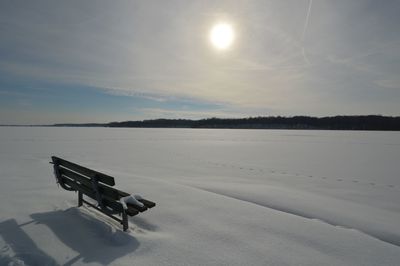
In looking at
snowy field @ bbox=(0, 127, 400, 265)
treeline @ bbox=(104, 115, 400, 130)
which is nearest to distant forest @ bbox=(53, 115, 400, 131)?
treeline @ bbox=(104, 115, 400, 130)

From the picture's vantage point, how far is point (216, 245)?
11.4 ft

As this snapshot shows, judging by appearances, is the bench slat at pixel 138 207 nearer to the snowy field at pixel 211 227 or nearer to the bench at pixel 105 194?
the bench at pixel 105 194

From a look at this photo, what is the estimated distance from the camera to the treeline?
290 ft

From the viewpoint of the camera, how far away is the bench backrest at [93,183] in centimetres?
389

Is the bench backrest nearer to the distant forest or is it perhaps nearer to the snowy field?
the snowy field

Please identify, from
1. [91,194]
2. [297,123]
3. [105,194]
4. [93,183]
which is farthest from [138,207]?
[297,123]

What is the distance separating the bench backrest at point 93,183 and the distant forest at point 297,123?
96456 mm

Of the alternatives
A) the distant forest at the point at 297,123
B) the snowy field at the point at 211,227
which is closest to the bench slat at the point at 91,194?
the snowy field at the point at 211,227

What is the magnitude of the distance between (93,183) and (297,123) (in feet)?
366

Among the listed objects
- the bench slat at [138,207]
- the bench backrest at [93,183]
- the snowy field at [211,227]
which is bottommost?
the snowy field at [211,227]

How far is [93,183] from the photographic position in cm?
418

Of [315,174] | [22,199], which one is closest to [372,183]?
[315,174]

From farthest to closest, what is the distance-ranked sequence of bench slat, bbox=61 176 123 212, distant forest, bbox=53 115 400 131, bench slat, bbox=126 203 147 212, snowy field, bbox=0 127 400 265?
distant forest, bbox=53 115 400 131 < bench slat, bbox=61 176 123 212 < bench slat, bbox=126 203 147 212 < snowy field, bbox=0 127 400 265

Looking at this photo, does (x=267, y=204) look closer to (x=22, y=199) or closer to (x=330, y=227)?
(x=330, y=227)
